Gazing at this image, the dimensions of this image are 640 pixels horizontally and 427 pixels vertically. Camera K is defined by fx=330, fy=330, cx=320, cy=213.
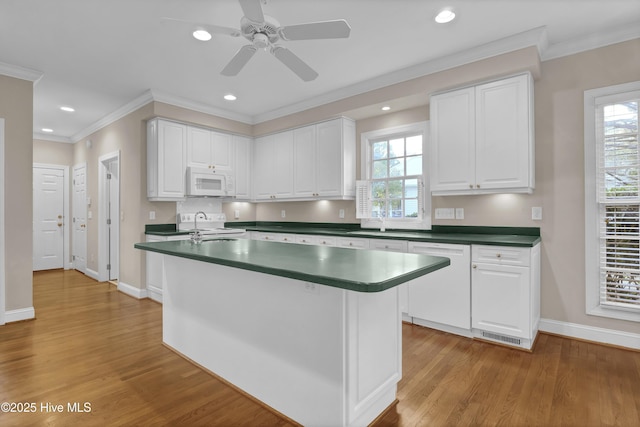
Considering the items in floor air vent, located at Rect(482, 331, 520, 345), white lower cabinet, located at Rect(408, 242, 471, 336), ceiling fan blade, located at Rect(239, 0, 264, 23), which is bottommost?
floor air vent, located at Rect(482, 331, 520, 345)

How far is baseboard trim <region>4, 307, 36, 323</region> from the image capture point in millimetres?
3513

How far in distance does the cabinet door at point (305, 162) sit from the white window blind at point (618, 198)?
3054 millimetres

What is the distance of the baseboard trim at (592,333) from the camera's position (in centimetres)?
275

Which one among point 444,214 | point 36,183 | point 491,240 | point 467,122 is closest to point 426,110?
point 467,122

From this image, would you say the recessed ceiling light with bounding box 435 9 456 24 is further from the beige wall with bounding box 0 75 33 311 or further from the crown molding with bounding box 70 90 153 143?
the beige wall with bounding box 0 75 33 311

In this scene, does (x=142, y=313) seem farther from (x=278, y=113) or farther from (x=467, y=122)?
(x=467, y=122)

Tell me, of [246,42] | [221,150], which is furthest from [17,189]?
[246,42]

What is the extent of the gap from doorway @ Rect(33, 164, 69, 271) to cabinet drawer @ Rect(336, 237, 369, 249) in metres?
6.13

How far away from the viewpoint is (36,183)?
6.43 meters

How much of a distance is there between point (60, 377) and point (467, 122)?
4.02m

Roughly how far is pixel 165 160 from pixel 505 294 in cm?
424

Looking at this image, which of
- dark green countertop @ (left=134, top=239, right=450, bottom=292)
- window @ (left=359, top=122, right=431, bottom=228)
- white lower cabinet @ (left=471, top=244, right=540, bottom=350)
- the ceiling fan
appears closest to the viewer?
dark green countertop @ (left=134, top=239, right=450, bottom=292)

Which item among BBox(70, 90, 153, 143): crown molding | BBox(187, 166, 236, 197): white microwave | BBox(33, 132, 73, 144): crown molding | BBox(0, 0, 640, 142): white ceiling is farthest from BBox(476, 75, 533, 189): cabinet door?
BBox(33, 132, 73, 144): crown molding

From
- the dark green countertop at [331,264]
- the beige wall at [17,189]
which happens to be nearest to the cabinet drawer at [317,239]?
the dark green countertop at [331,264]
